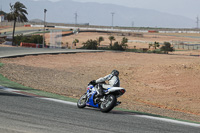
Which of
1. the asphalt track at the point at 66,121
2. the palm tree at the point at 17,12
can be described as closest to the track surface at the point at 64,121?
the asphalt track at the point at 66,121

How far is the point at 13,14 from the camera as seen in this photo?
79875mm

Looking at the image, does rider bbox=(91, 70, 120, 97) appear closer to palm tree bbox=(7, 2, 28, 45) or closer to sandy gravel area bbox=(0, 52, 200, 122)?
sandy gravel area bbox=(0, 52, 200, 122)

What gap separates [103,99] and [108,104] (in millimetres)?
480

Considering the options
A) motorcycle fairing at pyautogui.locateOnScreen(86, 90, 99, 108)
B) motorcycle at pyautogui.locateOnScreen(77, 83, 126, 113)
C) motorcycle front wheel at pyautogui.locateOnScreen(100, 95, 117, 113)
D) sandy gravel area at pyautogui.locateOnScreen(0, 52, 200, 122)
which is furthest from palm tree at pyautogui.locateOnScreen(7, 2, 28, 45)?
motorcycle front wheel at pyautogui.locateOnScreen(100, 95, 117, 113)

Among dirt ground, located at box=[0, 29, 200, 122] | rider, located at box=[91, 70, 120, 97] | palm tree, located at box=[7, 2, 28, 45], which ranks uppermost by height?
palm tree, located at box=[7, 2, 28, 45]

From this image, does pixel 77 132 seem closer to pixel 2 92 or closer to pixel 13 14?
pixel 2 92

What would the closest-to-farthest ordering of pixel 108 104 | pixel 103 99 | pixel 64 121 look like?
pixel 64 121, pixel 108 104, pixel 103 99

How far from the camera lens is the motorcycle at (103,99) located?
12.1 metres

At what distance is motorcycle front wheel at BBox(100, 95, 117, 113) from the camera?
477 inches

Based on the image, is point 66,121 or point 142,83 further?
point 142,83

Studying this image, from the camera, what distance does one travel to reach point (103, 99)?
499 inches

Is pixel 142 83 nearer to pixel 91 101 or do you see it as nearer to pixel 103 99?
pixel 91 101

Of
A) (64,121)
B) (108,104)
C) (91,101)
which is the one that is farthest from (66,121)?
(91,101)

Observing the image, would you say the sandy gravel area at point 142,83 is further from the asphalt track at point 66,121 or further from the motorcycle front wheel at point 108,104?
the asphalt track at point 66,121
